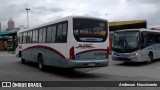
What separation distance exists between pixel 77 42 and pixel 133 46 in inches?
274

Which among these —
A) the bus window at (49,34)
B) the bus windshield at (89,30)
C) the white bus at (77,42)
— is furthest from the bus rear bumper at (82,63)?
the bus window at (49,34)

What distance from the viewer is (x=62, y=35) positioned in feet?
44.0

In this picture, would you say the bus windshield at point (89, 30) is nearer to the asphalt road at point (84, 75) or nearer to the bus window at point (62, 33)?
the bus window at point (62, 33)

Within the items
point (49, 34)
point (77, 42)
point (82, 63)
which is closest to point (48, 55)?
point (49, 34)

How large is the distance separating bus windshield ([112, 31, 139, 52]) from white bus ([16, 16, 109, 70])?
5.16 metres

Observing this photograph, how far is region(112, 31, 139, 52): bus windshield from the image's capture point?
18.6 m

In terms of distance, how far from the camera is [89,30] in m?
13.2

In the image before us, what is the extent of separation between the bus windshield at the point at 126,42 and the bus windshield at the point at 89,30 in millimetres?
5293

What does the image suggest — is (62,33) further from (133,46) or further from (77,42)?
(133,46)

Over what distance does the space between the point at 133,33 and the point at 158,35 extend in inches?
197

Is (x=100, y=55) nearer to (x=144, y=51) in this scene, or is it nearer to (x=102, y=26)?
(x=102, y=26)

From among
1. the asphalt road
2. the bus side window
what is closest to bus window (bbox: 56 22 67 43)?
the asphalt road

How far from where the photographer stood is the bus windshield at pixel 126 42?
18562 millimetres

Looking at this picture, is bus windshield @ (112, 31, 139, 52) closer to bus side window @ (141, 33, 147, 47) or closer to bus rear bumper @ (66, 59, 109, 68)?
bus side window @ (141, 33, 147, 47)
